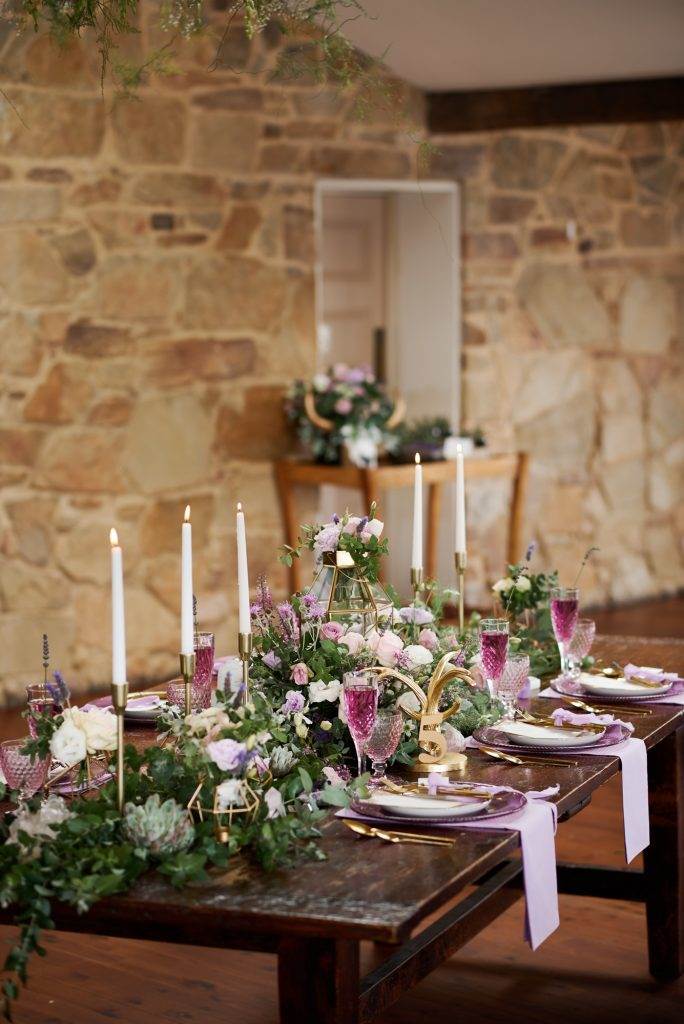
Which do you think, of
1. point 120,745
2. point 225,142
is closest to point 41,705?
point 120,745

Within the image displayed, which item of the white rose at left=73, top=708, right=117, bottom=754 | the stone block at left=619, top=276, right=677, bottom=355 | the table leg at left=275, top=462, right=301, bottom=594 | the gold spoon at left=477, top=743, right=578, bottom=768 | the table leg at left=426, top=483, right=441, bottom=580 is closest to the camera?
the white rose at left=73, top=708, right=117, bottom=754

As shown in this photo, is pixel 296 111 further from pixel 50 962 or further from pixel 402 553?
pixel 50 962

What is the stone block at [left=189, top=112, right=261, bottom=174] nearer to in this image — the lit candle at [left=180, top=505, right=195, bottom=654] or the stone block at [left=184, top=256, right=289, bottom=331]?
the stone block at [left=184, top=256, right=289, bottom=331]

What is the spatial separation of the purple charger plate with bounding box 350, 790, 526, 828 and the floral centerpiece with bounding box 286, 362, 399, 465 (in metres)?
3.83

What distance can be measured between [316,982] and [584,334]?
568 cm

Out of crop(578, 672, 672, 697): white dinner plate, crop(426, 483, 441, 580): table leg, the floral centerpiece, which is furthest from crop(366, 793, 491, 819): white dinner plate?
crop(426, 483, 441, 580): table leg

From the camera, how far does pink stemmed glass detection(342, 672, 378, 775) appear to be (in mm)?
2092

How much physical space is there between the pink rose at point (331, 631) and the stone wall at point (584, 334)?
4.60m

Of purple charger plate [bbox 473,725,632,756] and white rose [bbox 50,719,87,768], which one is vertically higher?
white rose [bbox 50,719,87,768]

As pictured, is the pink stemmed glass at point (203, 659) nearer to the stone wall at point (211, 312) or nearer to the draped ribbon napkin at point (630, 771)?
the draped ribbon napkin at point (630, 771)

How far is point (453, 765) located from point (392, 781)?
0.39ft

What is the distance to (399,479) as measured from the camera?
5.86 metres

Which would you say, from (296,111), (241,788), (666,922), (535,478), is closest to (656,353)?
(535,478)

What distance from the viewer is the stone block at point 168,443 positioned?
18.3ft
